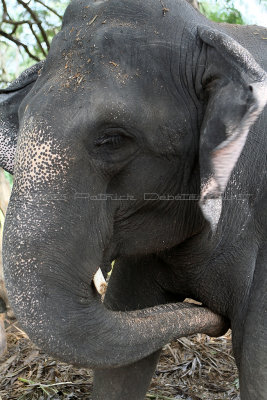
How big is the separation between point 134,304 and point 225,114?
41.3 inches

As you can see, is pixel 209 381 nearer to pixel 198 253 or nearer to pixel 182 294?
pixel 182 294

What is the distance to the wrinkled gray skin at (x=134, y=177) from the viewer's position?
1552mm

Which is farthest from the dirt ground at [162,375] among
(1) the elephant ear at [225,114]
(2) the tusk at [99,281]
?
(1) the elephant ear at [225,114]

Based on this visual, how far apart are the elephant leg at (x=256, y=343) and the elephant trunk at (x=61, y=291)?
0.40 m

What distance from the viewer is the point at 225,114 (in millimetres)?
1601

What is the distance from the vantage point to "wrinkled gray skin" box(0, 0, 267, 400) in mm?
1552

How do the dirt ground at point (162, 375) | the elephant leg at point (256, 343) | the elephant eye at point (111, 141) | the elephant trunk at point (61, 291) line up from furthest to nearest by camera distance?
the dirt ground at point (162, 375) → the elephant leg at point (256, 343) → the elephant eye at point (111, 141) → the elephant trunk at point (61, 291)

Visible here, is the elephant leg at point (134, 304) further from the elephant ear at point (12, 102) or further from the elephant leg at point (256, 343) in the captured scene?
the elephant ear at point (12, 102)

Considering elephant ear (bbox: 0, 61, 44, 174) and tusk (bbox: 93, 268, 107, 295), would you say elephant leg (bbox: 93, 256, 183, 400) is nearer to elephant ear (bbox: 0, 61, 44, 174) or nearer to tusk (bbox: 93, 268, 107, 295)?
tusk (bbox: 93, 268, 107, 295)

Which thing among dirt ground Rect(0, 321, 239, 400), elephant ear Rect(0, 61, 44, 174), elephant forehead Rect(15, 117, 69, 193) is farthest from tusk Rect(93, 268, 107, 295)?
dirt ground Rect(0, 321, 239, 400)

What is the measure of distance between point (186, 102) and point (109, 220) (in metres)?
0.41

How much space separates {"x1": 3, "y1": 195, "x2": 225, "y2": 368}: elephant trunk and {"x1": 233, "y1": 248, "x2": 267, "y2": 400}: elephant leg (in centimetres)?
40

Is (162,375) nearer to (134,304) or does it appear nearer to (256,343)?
(134,304)

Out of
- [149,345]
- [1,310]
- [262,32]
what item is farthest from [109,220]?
[1,310]
